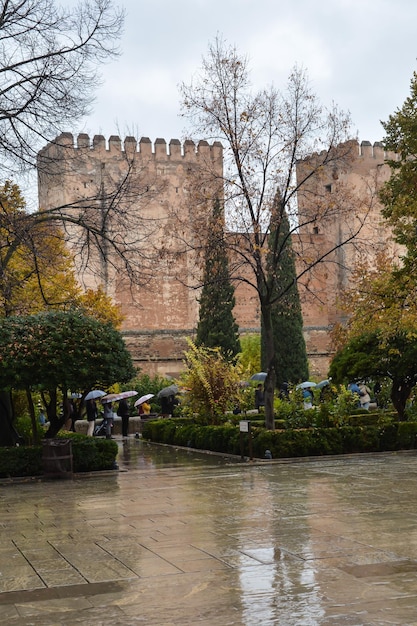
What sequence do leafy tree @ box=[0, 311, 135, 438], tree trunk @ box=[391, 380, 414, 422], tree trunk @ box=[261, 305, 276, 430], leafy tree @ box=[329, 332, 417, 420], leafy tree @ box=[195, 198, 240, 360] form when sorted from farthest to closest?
leafy tree @ box=[195, 198, 240, 360]
tree trunk @ box=[391, 380, 414, 422]
leafy tree @ box=[329, 332, 417, 420]
tree trunk @ box=[261, 305, 276, 430]
leafy tree @ box=[0, 311, 135, 438]

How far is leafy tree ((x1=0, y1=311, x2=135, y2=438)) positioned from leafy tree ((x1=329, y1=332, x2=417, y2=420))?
20.2 feet

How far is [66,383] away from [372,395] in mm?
19437

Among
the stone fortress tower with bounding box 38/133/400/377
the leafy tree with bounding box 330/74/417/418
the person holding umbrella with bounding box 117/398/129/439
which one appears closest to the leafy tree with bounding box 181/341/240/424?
the leafy tree with bounding box 330/74/417/418

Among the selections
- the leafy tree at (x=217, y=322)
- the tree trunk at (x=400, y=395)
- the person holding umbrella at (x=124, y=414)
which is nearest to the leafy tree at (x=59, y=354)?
the tree trunk at (x=400, y=395)

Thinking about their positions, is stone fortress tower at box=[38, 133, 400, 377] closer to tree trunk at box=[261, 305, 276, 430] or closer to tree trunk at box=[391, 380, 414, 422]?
tree trunk at box=[391, 380, 414, 422]

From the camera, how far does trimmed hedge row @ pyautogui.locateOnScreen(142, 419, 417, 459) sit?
17266 millimetres

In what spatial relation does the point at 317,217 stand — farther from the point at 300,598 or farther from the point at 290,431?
the point at 300,598

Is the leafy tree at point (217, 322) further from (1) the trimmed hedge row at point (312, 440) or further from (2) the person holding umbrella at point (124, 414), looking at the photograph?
(1) the trimmed hedge row at point (312, 440)

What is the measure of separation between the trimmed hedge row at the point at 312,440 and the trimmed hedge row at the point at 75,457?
3012 mm

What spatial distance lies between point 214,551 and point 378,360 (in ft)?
41.2

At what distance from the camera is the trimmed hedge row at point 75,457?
Result: 15.3 m

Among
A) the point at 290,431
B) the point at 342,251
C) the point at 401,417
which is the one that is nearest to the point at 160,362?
the point at 342,251

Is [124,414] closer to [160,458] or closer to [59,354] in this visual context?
[160,458]

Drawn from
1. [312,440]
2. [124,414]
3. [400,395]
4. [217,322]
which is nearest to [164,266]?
[217,322]
